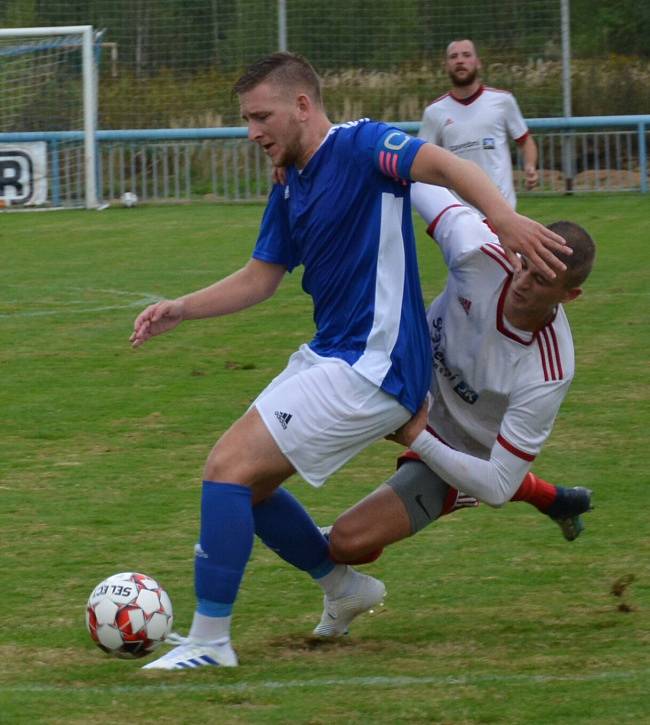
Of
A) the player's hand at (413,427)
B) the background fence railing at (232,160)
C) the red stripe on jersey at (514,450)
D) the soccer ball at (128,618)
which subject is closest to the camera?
the soccer ball at (128,618)

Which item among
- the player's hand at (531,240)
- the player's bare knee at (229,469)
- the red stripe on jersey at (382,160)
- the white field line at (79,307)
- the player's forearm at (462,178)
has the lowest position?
the player's bare knee at (229,469)

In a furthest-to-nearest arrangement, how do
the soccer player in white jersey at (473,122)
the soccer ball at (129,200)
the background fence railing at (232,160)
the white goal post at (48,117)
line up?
the background fence railing at (232,160) < the soccer ball at (129,200) < the white goal post at (48,117) < the soccer player in white jersey at (473,122)

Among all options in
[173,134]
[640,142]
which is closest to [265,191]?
[173,134]

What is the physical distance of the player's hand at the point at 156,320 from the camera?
473 centimetres

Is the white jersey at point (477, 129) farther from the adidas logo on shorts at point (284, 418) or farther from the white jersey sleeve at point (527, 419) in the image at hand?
the adidas logo on shorts at point (284, 418)

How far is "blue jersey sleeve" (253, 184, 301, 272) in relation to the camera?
15.5 ft

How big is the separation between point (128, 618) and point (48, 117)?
1692cm

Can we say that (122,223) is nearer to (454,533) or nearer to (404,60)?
(404,60)

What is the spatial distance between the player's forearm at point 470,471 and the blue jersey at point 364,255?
0.14 metres

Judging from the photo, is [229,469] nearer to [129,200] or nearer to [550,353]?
[550,353]

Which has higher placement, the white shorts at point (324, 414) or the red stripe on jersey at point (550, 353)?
the red stripe on jersey at point (550, 353)

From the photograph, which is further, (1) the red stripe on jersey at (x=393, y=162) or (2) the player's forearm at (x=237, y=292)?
(2) the player's forearm at (x=237, y=292)

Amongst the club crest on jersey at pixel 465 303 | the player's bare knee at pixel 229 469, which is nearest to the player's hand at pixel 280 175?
the club crest on jersey at pixel 465 303

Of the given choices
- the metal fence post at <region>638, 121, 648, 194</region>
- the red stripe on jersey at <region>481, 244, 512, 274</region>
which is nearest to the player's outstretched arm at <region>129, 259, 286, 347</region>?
the red stripe on jersey at <region>481, 244, 512, 274</region>
